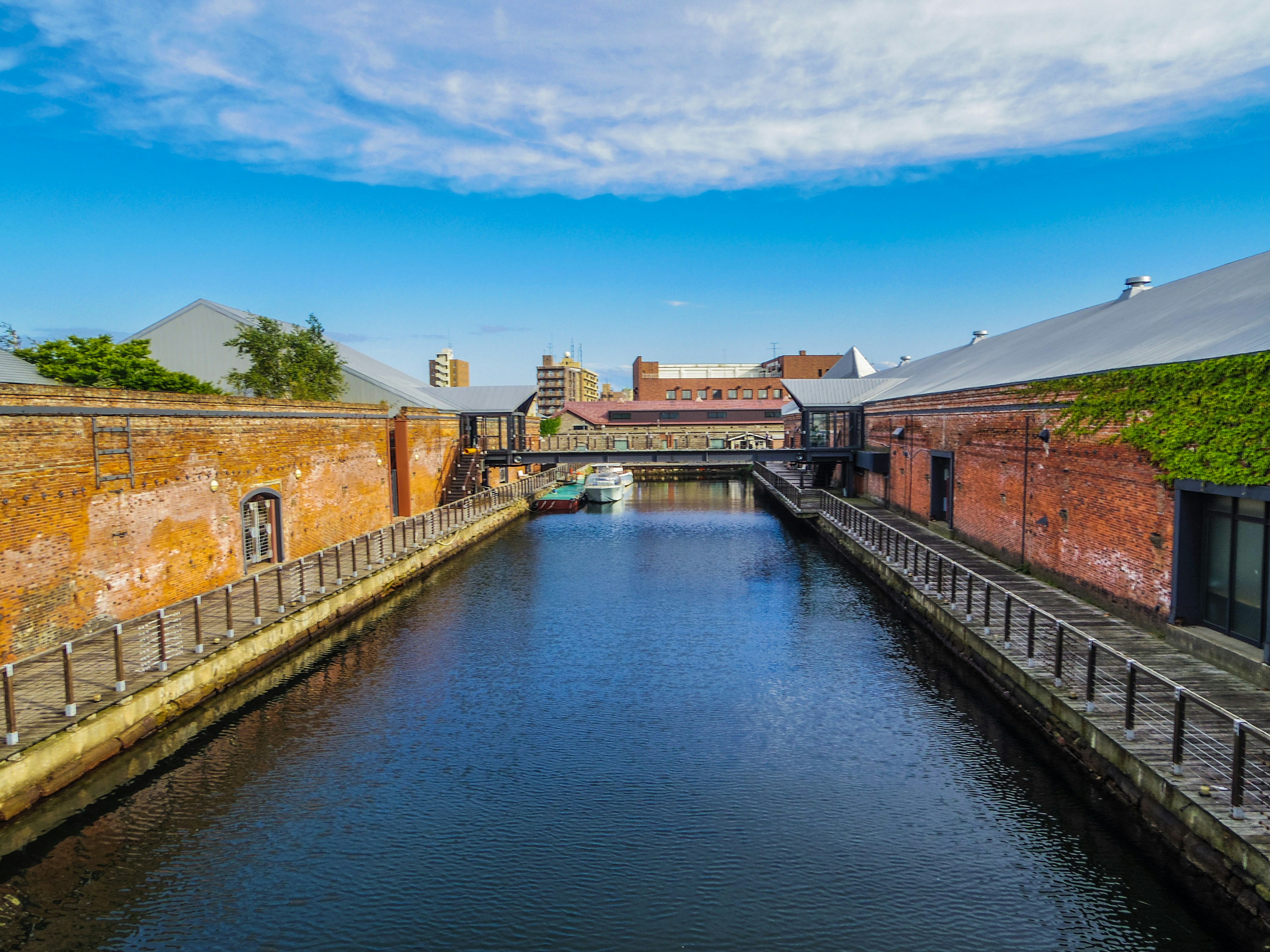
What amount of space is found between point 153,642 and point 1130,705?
14.0m

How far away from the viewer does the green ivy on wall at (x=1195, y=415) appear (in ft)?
35.1

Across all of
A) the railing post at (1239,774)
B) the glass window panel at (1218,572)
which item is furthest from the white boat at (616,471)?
the railing post at (1239,774)

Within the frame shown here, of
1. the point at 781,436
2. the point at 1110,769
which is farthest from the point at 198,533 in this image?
the point at 781,436

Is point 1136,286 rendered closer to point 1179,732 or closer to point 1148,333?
point 1148,333

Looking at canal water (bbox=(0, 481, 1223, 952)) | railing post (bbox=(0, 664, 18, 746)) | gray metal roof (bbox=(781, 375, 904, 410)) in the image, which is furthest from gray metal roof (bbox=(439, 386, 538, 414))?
railing post (bbox=(0, 664, 18, 746))

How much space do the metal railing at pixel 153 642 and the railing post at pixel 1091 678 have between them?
42.1 ft

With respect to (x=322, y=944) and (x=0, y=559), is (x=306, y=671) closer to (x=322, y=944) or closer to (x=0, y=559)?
(x=0, y=559)

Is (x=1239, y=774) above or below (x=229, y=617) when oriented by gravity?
below

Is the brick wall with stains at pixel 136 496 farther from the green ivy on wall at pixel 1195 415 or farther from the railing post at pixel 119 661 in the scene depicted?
the green ivy on wall at pixel 1195 415

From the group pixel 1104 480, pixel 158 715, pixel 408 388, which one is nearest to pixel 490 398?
pixel 408 388

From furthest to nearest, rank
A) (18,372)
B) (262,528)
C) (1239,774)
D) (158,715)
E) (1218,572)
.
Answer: (18,372)
(262,528)
(1218,572)
(158,715)
(1239,774)

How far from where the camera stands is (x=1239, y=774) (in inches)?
273

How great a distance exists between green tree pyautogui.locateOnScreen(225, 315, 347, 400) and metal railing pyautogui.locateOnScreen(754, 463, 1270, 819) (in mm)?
24351

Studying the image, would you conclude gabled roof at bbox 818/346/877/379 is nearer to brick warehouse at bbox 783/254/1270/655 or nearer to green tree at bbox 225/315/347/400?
brick warehouse at bbox 783/254/1270/655
